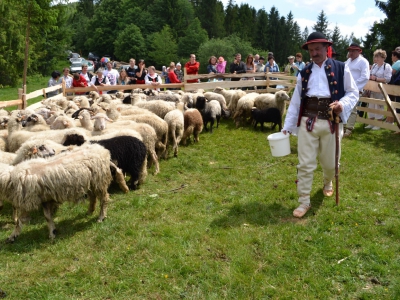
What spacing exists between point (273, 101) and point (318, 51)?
6.56 m

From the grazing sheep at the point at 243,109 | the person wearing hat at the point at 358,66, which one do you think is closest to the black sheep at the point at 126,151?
the person wearing hat at the point at 358,66

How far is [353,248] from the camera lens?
458cm

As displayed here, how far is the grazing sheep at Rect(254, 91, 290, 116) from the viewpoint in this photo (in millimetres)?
11266

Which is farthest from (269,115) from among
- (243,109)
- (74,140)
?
(74,140)

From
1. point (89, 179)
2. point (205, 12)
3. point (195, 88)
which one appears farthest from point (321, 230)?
point (205, 12)

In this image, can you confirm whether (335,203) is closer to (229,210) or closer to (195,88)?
(229,210)

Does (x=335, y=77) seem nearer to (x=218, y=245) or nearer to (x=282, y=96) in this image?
(x=218, y=245)

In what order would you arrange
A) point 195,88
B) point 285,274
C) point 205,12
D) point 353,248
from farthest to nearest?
point 205,12 → point 195,88 → point 353,248 → point 285,274

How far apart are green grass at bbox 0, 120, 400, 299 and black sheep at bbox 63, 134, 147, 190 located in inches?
16.6

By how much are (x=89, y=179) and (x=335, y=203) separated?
3856 mm

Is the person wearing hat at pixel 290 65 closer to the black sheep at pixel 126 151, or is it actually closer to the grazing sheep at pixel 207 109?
the grazing sheep at pixel 207 109

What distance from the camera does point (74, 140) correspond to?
6.61 m

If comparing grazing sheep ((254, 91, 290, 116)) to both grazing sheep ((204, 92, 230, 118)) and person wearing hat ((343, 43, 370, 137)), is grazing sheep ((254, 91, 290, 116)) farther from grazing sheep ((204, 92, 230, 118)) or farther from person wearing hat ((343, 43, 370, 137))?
person wearing hat ((343, 43, 370, 137))

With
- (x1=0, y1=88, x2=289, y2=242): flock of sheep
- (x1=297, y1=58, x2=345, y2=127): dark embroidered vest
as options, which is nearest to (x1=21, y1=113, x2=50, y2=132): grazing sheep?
(x1=0, y1=88, x2=289, y2=242): flock of sheep
